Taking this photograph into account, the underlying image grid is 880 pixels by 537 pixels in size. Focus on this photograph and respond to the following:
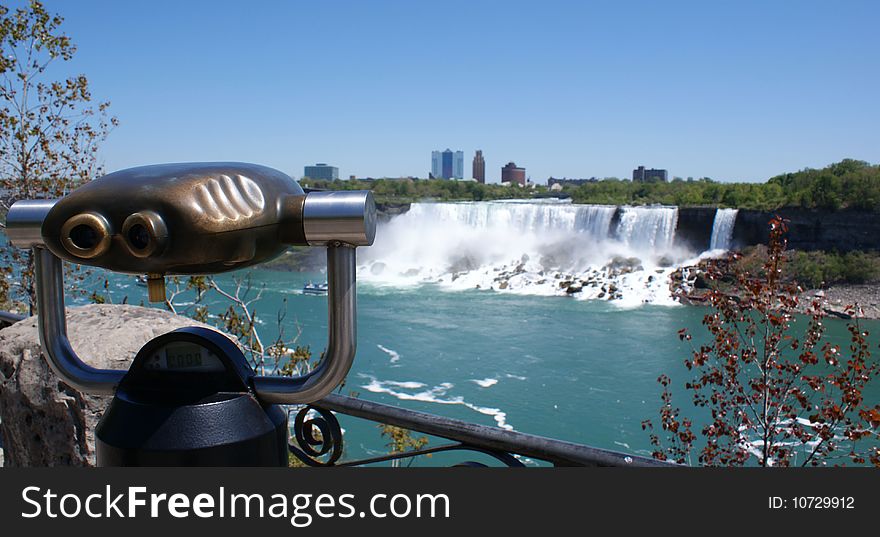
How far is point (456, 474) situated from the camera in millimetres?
858

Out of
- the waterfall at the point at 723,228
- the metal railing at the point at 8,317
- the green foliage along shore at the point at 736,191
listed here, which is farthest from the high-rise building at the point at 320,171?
the metal railing at the point at 8,317

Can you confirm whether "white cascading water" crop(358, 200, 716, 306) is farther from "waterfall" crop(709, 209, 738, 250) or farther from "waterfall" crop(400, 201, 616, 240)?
"waterfall" crop(709, 209, 738, 250)

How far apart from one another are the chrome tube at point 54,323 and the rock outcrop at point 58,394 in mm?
844

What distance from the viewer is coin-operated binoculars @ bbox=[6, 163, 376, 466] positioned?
692mm

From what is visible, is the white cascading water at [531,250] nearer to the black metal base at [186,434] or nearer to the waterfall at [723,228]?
the waterfall at [723,228]

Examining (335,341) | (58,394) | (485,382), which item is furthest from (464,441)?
(485,382)

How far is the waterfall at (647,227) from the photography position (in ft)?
90.2

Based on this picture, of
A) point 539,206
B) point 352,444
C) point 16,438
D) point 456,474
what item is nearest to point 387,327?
point 352,444

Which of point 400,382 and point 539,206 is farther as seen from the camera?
point 539,206

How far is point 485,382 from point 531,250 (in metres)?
17.1

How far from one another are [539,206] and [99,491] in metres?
28.8

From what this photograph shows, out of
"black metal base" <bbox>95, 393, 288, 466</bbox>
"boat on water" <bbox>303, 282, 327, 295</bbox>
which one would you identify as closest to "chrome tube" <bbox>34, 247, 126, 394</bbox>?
"black metal base" <bbox>95, 393, 288, 466</bbox>

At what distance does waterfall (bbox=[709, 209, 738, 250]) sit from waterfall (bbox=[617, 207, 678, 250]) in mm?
1521

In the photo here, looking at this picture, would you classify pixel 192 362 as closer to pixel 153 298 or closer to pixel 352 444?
pixel 153 298
